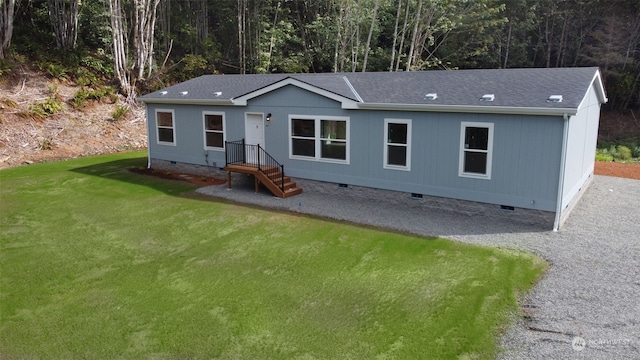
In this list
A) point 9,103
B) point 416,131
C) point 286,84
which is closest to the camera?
point 416,131

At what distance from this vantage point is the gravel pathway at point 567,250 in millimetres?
6066

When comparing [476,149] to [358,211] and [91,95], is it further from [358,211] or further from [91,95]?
[91,95]

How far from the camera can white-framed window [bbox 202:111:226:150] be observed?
15.7 meters

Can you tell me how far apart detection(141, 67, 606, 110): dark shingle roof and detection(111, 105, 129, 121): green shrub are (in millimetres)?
9086

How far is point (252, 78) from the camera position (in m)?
17.5

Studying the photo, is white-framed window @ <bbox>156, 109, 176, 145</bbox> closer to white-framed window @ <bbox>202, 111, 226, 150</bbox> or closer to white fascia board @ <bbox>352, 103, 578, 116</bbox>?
white-framed window @ <bbox>202, 111, 226, 150</bbox>

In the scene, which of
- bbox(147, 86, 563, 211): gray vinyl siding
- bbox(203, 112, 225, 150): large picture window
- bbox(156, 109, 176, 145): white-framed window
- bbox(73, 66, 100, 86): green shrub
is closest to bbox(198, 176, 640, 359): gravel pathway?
bbox(147, 86, 563, 211): gray vinyl siding

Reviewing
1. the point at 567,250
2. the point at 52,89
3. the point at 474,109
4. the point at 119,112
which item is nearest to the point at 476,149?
the point at 474,109

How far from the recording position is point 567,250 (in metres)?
9.11

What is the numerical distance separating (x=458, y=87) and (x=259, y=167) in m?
6.26

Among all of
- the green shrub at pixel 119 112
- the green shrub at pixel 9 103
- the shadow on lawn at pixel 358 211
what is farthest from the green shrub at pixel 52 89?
the shadow on lawn at pixel 358 211

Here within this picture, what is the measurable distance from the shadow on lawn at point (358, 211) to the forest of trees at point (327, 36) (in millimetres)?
13717

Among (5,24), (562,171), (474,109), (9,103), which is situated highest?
(5,24)

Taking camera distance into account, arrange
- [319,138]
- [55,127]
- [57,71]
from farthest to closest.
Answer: [57,71]
[55,127]
[319,138]
